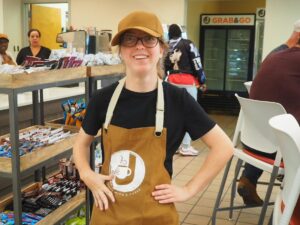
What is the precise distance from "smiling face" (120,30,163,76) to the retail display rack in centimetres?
76

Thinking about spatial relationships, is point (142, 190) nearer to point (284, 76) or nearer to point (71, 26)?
point (284, 76)

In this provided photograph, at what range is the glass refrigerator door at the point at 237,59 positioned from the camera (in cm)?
801

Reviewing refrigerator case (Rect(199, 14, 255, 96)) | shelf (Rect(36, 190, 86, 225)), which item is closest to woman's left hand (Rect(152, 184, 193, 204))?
shelf (Rect(36, 190, 86, 225))

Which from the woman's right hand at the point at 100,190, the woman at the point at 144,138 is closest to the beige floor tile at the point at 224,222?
the woman at the point at 144,138

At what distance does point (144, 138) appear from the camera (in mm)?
1322

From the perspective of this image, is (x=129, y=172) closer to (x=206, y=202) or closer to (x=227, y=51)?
(x=206, y=202)

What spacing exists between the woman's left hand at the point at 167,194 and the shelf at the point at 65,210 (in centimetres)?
103

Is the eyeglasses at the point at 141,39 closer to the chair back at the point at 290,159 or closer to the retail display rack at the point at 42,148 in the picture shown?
the chair back at the point at 290,159

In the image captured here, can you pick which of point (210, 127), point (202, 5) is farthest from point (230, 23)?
point (210, 127)

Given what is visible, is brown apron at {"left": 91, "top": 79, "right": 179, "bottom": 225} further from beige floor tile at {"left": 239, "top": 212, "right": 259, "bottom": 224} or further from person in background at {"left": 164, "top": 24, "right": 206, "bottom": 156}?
person in background at {"left": 164, "top": 24, "right": 206, "bottom": 156}

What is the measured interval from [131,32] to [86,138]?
0.43 meters

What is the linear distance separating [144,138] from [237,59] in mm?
7131

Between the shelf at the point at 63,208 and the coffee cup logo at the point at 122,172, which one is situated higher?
the coffee cup logo at the point at 122,172

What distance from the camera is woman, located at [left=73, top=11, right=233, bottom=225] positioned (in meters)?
1.31
